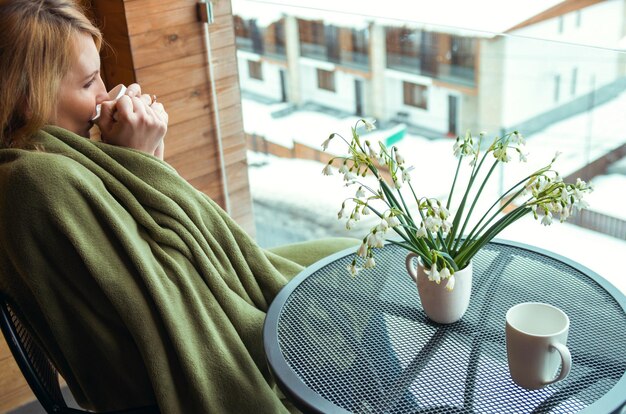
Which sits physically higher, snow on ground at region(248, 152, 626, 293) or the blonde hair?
the blonde hair

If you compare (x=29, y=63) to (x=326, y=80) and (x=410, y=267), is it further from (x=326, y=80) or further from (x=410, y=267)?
(x=326, y=80)

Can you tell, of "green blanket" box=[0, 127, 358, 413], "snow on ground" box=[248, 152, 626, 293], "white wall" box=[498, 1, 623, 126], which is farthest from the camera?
"snow on ground" box=[248, 152, 626, 293]

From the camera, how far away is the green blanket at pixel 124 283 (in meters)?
1.23

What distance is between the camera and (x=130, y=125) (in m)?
1.44

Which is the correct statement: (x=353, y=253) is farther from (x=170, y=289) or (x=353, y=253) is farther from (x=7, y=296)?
(x=7, y=296)

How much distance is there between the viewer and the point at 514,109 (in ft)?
6.24

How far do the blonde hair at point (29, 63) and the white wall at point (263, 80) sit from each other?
1113mm

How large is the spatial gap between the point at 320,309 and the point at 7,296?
572 millimetres

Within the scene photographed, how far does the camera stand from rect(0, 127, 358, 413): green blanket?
123 centimetres

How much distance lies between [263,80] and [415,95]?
612 mm

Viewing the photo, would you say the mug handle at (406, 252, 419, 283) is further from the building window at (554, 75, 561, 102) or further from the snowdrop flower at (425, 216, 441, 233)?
the building window at (554, 75, 561, 102)

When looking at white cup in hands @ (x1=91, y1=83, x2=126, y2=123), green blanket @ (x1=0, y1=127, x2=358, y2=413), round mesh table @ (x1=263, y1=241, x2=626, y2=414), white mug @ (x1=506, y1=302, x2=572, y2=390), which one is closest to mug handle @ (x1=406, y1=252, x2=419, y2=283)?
round mesh table @ (x1=263, y1=241, x2=626, y2=414)

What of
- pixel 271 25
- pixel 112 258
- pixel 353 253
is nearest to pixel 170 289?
pixel 112 258

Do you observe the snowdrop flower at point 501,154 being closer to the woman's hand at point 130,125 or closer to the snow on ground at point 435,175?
the snow on ground at point 435,175
